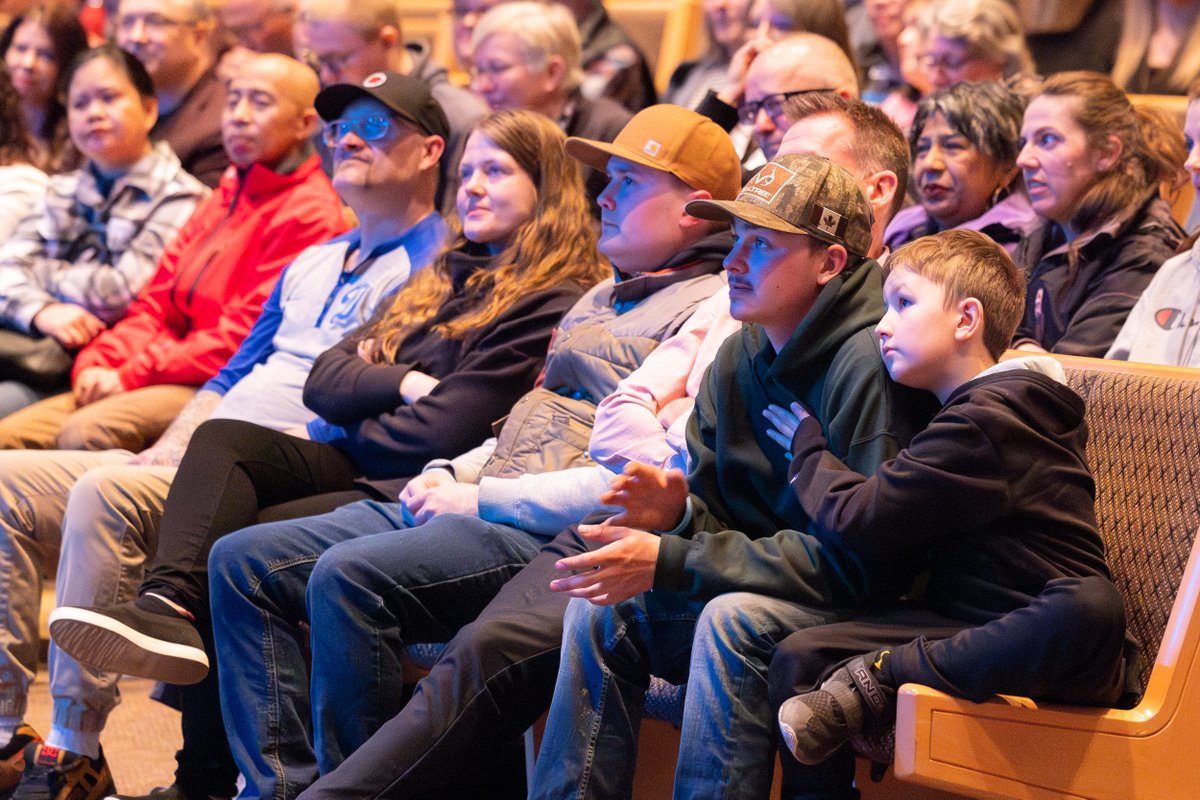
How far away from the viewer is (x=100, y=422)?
127 inches

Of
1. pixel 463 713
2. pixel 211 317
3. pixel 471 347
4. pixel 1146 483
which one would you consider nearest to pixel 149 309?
pixel 211 317

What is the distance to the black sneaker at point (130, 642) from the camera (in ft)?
7.66

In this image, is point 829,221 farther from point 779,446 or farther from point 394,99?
point 394,99

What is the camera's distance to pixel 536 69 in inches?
151

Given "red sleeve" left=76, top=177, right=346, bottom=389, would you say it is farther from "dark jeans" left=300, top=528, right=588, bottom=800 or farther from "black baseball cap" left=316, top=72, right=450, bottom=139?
"dark jeans" left=300, top=528, right=588, bottom=800

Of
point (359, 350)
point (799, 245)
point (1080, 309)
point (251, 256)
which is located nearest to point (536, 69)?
point (251, 256)

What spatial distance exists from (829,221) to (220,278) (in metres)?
1.89

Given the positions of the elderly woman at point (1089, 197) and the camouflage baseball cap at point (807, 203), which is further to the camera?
the elderly woman at point (1089, 197)

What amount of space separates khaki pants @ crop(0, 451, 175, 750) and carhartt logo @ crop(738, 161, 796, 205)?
137 centimetres

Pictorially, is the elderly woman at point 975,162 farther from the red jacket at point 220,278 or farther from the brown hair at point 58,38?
the brown hair at point 58,38

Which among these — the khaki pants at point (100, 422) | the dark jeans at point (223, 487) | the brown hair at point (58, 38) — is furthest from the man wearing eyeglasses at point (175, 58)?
the dark jeans at point (223, 487)

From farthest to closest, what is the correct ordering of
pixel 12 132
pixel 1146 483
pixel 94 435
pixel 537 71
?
pixel 12 132 → pixel 537 71 → pixel 94 435 → pixel 1146 483

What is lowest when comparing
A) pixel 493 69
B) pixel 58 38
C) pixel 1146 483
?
pixel 1146 483

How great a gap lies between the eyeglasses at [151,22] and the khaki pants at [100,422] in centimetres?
152
